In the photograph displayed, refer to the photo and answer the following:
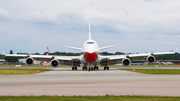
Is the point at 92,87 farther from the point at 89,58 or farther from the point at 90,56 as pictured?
the point at 89,58

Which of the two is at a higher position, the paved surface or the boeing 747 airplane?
the boeing 747 airplane

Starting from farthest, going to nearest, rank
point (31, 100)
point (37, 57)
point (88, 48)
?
point (37, 57) → point (88, 48) → point (31, 100)

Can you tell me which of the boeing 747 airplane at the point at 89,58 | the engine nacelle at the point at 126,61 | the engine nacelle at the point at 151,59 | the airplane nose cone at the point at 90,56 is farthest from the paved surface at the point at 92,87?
the engine nacelle at the point at 151,59

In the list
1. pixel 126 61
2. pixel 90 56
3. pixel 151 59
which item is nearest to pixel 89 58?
pixel 90 56

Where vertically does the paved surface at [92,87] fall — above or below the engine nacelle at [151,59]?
below

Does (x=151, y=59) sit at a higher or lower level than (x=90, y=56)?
lower

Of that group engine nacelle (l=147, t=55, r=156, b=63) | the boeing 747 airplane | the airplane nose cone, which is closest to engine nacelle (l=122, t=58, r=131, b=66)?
Result: the boeing 747 airplane

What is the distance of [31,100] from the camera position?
35.1ft

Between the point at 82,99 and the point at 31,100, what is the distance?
2.29 m

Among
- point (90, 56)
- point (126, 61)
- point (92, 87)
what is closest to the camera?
point (92, 87)

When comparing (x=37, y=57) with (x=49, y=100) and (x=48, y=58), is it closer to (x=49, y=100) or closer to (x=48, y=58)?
(x=48, y=58)

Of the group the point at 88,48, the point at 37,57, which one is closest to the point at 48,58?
the point at 37,57

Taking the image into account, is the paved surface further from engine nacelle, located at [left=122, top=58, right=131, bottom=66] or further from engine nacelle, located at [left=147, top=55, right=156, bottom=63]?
engine nacelle, located at [left=147, top=55, right=156, bottom=63]

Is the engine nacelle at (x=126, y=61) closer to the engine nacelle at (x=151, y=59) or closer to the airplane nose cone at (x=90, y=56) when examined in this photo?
the engine nacelle at (x=151, y=59)
